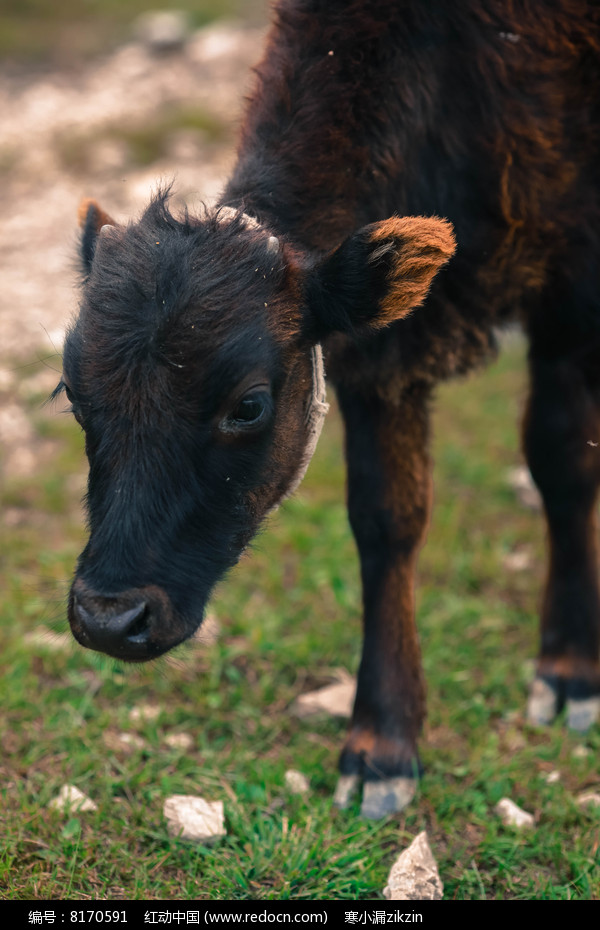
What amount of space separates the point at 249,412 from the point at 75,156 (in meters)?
7.20

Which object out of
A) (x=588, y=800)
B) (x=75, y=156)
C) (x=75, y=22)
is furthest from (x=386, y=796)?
(x=75, y=22)

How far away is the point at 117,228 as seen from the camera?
3254 millimetres

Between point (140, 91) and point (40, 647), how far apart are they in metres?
7.78

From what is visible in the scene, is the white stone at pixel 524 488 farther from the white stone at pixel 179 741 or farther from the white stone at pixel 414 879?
the white stone at pixel 414 879

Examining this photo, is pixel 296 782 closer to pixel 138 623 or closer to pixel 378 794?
pixel 378 794

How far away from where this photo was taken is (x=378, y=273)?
3.07 meters

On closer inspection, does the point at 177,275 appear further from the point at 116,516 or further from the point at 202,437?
the point at 116,516

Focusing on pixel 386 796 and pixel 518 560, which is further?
pixel 518 560

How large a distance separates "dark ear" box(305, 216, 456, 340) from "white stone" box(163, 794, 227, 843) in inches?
69.2

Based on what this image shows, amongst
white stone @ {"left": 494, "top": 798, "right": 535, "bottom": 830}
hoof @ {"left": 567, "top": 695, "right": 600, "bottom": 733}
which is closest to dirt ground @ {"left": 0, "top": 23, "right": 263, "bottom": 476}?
hoof @ {"left": 567, "top": 695, "right": 600, "bottom": 733}

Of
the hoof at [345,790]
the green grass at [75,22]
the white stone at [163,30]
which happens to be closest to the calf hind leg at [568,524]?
the hoof at [345,790]

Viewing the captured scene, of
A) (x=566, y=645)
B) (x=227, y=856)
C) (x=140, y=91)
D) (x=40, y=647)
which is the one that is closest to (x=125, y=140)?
(x=140, y=91)

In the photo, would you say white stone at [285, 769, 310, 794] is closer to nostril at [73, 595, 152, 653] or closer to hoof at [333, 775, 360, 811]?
hoof at [333, 775, 360, 811]

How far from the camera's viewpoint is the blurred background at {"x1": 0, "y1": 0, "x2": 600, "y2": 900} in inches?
131
